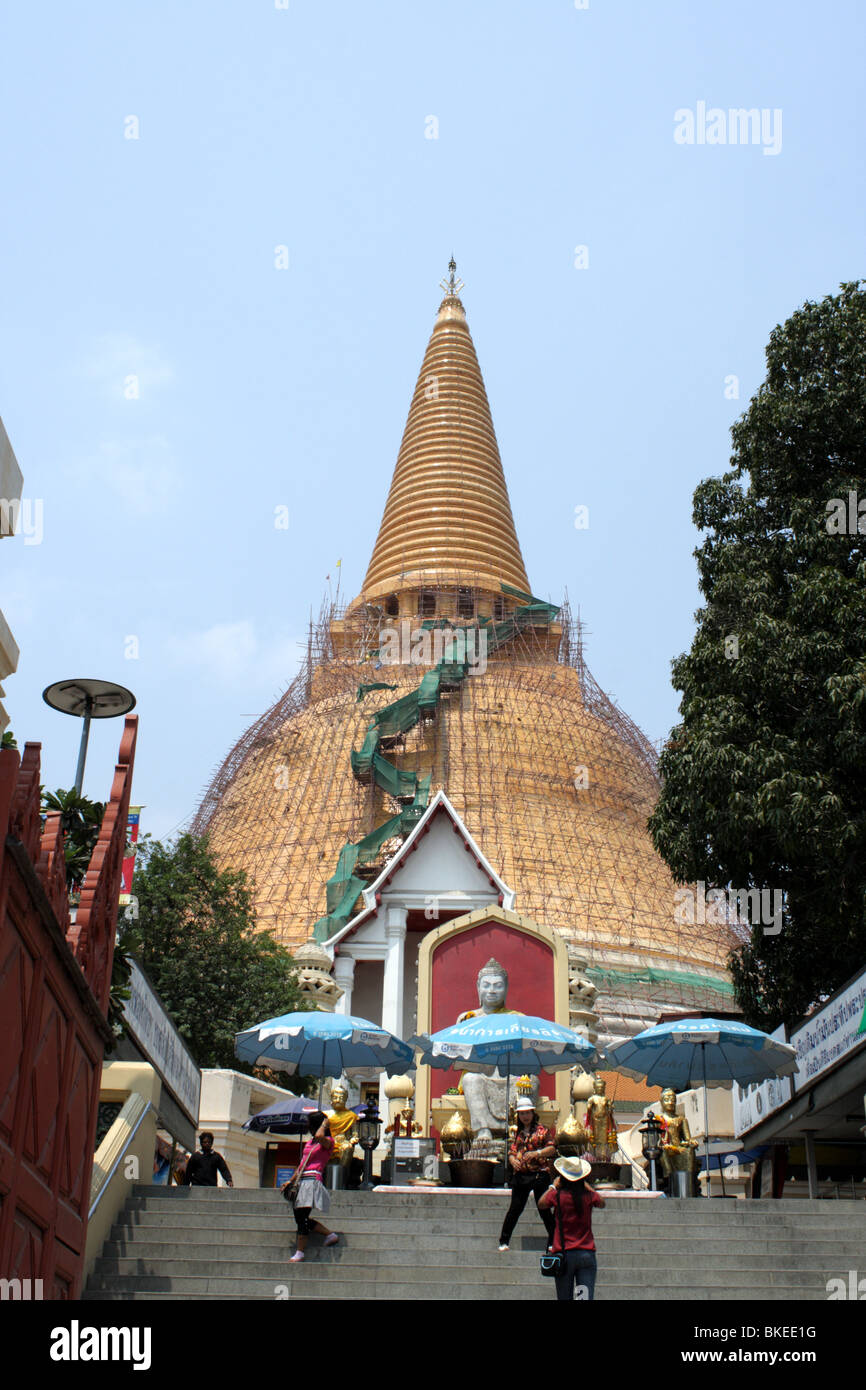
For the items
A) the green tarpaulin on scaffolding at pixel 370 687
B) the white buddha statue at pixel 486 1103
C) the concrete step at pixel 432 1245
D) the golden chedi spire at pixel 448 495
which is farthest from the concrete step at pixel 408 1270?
the golden chedi spire at pixel 448 495

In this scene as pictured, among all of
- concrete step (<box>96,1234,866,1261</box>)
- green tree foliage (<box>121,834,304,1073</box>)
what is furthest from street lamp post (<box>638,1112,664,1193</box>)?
green tree foliage (<box>121,834,304,1073</box>)

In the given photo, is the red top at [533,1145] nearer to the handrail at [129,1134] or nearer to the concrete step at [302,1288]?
the concrete step at [302,1288]

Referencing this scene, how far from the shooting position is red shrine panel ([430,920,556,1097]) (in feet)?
72.5

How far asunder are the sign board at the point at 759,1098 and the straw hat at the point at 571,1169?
9.37 m

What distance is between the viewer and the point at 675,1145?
50.3 ft

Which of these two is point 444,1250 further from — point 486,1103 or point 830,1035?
point 830,1035

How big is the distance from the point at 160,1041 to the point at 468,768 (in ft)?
79.6

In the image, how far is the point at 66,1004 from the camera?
352 inches

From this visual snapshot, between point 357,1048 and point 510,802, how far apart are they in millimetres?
21749

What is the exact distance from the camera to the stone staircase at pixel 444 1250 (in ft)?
33.7

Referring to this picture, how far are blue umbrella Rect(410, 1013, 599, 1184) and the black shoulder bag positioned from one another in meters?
6.22

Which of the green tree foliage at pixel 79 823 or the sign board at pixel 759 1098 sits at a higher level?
the green tree foliage at pixel 79 823

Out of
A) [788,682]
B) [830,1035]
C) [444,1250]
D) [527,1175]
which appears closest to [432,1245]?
[444,1250]
